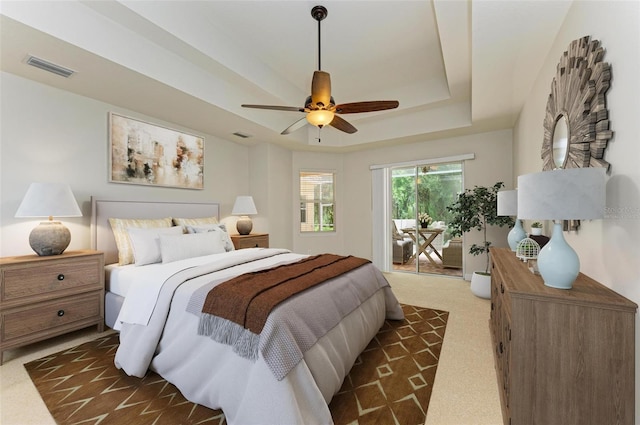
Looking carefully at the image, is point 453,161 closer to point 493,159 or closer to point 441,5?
point 493,159

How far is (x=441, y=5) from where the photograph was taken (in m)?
1.94

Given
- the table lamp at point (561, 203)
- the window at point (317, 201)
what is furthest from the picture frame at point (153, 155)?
the table lamp at point (561, 203)

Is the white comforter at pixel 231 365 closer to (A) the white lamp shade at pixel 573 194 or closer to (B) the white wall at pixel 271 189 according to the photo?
(A) the white lamp shade at pixel 573 194

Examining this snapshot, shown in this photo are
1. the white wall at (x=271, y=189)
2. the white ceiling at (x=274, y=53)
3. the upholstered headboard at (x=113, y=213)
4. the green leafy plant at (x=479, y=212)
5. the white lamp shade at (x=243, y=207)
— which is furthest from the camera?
the white wall at (x=271, y=189)

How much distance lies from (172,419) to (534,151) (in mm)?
3594

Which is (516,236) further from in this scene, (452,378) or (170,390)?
(170,390)

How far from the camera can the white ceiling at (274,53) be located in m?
2.00

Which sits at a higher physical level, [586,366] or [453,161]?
[453,161]

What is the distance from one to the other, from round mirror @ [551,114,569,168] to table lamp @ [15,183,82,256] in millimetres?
3850

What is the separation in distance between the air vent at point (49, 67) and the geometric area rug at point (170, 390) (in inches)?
95.3

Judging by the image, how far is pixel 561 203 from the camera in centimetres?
110

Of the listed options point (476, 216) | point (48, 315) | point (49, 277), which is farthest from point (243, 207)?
point (476, 216)

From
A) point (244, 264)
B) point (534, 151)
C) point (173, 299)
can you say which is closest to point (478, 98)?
point (534, 151)

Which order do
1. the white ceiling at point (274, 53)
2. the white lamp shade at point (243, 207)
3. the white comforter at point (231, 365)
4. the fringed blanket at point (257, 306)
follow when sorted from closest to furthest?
the white comforter at point (231, 365) < the fringed blanket at point (257, 306) < the white ceiling at point (274, 53) < the white lamp shade at point (243, 207)
